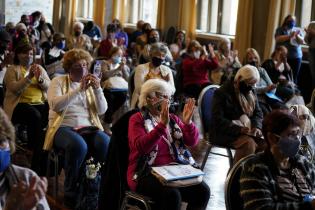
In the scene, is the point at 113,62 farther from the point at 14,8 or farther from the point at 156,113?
the point at 14,8

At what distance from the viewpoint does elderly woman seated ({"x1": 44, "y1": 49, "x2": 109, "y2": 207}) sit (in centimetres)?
463

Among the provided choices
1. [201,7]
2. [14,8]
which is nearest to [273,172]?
[201,7]

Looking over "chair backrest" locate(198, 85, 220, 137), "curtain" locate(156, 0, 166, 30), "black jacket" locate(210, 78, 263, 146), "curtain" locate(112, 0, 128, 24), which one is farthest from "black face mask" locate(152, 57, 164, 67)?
"curtain" locate(112, 0, 128, 24)

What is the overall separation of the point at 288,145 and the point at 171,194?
3.19 feet

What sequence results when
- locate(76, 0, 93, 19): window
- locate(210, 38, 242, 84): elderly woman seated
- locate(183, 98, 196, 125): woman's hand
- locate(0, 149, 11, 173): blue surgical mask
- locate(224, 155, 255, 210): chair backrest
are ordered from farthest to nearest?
1. locate(76, 0, 93, 19): window
2. locate(210, 38, 242, 84): elderly woman seated
3. locate(183, 98, 196, 125): woman's hand
4. locate(224, 155, 255, 210): chair backrest
5. locate(0, 149, 11, 173): blue surgical mask

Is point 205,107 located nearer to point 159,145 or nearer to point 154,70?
point 154,70

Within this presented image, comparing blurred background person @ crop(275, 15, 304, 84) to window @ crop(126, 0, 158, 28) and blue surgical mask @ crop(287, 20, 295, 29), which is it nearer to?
blue surgical mask @ crop(287, 20, 295, 29)

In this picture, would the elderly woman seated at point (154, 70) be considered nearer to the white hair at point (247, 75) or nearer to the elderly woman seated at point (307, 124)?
the white hair at point (247, 75)

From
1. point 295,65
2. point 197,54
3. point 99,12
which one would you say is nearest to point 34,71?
point 197,54

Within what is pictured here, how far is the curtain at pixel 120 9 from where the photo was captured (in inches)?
652

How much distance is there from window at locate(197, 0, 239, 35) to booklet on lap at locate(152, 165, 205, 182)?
368 inches

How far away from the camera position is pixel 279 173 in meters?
2.90

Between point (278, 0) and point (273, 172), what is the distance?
27.5 ft

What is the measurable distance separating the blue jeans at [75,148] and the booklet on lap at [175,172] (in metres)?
0.98
